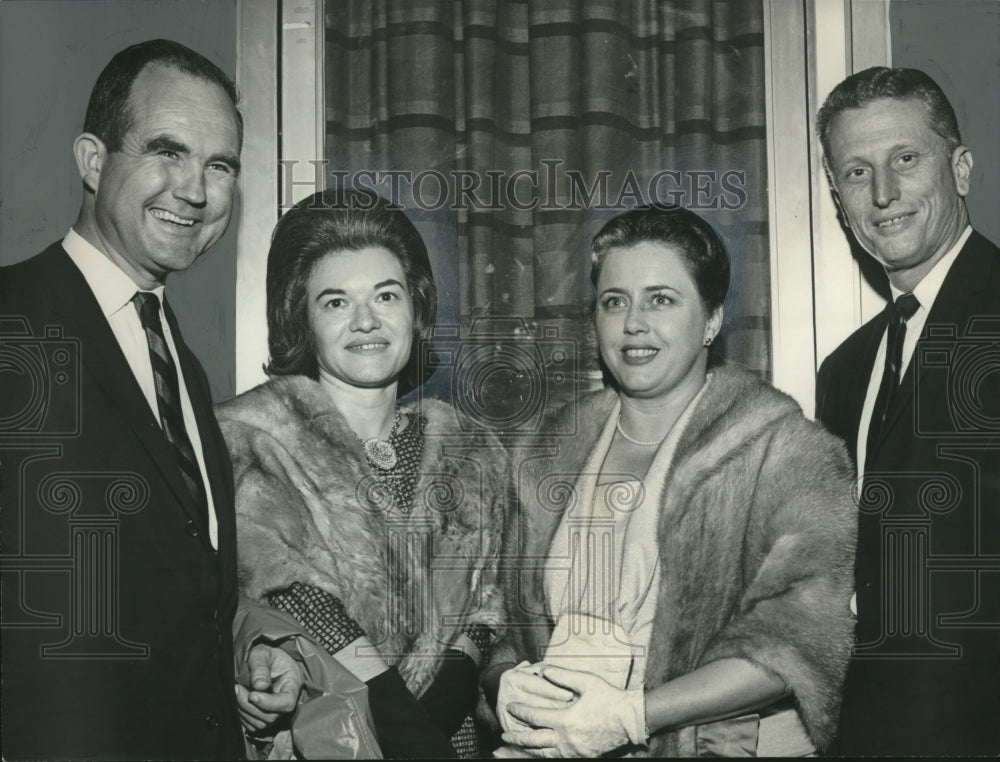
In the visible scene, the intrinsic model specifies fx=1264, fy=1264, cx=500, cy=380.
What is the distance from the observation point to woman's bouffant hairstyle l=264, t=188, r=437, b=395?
2.86 meters

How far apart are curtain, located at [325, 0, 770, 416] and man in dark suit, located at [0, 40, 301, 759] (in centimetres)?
37

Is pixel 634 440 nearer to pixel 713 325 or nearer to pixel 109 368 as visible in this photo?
pixel 713 325

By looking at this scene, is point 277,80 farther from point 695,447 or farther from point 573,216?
point 695,447

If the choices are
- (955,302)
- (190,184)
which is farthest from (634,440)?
(190,184)

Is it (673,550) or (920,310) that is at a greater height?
(920,310)

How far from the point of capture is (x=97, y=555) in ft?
9.06

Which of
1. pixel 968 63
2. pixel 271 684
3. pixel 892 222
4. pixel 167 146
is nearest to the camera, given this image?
pixel 271 684

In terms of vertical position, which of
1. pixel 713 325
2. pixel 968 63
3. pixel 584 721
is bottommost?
pixel 584 721

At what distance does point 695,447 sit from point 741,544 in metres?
0.24

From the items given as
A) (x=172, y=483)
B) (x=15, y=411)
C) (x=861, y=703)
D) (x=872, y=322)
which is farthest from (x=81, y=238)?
(x=861, y=703)

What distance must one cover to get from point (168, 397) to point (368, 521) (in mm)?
518

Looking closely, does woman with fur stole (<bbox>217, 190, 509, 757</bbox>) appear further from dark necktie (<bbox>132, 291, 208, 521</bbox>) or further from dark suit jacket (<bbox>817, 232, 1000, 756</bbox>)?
dark suit jacket (<bbox>817, 232, 1000, 756</bbox>)

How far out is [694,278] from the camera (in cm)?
286

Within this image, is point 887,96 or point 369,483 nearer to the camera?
point 369,483
